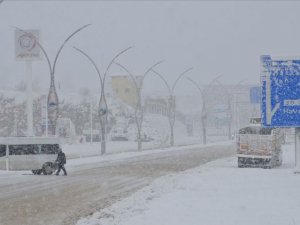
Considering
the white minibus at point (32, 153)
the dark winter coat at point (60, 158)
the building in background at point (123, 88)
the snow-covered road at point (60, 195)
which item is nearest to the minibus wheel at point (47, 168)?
the white minibus at point (32, 153)

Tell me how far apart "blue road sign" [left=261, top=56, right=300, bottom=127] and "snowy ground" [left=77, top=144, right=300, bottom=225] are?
514 centimetres

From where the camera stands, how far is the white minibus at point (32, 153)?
31266 millimetres

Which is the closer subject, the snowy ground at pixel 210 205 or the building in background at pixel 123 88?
the snowy ground at pixel 210 205

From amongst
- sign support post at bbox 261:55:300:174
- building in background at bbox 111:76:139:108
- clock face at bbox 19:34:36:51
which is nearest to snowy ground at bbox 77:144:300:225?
sign support post at bbox 261:55:300:174

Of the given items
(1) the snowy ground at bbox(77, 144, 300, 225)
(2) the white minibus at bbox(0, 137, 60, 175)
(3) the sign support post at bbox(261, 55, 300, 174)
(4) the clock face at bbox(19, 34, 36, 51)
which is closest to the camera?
(1) the snowy ground at bbox(77, 144, 300, 225)

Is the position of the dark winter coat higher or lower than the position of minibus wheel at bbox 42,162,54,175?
higher

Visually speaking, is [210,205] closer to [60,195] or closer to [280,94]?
[60,195]

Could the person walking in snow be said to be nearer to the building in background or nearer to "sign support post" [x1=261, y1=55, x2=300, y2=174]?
"sign support post" [x1=261, y1=55, x2=300, y2=174]

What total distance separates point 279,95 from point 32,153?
40.0 ft

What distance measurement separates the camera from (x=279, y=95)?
87.9 feet

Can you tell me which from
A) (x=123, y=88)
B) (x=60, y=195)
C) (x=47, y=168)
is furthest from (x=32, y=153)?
(x=123, y=88)

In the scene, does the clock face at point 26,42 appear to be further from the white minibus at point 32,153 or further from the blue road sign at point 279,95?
the blue road sign at point 279,95

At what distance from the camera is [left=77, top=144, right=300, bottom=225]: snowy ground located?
494 inches

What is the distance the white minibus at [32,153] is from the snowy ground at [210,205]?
10584 mm
